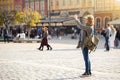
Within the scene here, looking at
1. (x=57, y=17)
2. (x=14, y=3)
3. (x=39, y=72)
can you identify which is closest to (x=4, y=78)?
(x=39, y=72)

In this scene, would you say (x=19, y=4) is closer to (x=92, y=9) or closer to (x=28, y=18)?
(x=92, y=9)

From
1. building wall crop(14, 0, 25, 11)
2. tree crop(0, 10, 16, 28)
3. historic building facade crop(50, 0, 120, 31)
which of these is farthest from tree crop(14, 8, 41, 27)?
building wall crop(14, 0, 25, 11)

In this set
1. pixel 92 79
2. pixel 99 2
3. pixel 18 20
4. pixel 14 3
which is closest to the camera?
pixel 92 79

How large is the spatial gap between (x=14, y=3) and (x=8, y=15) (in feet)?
66.7

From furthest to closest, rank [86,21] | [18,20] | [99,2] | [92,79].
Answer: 1. [99,2]
2. [18,20]
3. [86,21]
4. [92,79]

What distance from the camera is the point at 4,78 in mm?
12383

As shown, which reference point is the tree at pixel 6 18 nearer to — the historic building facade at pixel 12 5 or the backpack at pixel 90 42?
the historic building facade at pixel 12 5

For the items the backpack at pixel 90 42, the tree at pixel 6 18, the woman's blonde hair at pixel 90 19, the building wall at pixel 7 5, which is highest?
the woman's blonde hair at pixel 90 19

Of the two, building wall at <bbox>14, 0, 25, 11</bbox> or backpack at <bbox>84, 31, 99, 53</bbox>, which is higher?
backpack at <bbox>84, 31, 99, 53</bbox>

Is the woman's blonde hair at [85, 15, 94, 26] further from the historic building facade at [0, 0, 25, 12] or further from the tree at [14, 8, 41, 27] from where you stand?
the historic building facade at [0, 0, 25, 12]

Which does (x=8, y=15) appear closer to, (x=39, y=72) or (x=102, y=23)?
(x=102, y=23)

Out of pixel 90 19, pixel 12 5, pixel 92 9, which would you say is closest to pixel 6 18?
pixel 92 9

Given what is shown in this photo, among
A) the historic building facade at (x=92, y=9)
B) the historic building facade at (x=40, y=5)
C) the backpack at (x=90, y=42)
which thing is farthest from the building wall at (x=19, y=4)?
the backpack at (x=90, y=42)

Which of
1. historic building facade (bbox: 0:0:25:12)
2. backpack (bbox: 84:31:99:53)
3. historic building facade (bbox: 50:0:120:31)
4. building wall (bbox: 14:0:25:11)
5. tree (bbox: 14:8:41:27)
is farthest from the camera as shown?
historic building facade (bbox: 0:0:25:12)
